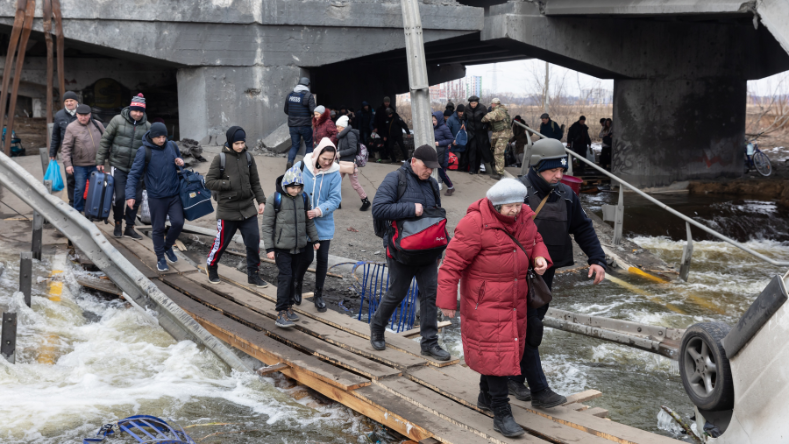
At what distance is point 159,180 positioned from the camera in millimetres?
7410

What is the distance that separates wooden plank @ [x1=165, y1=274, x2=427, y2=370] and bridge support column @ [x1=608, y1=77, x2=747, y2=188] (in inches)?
Answer: 551

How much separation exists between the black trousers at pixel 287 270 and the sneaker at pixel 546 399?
2.62 metres

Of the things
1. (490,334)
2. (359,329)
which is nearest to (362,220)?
(359,329)

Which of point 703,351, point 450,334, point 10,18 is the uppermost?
point 10,18

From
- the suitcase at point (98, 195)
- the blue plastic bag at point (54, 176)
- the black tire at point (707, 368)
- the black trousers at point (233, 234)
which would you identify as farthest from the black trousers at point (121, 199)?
the black tire at point (707, 368)

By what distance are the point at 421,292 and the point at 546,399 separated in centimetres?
135

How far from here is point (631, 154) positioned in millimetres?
18391

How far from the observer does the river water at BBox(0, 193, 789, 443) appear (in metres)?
4.75

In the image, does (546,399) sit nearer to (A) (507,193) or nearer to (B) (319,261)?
(A) (507,193)

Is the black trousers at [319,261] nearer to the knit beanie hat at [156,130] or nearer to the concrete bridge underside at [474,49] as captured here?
the knit beanie hat at [156,130]

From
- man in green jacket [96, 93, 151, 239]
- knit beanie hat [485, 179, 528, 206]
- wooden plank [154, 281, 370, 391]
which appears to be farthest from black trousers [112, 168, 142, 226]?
knit beanie hat [485, 179, 528, 206]

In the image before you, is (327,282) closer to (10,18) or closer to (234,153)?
(234,153)

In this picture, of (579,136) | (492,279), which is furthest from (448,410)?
(579,136)

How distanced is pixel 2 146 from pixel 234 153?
9.75m
